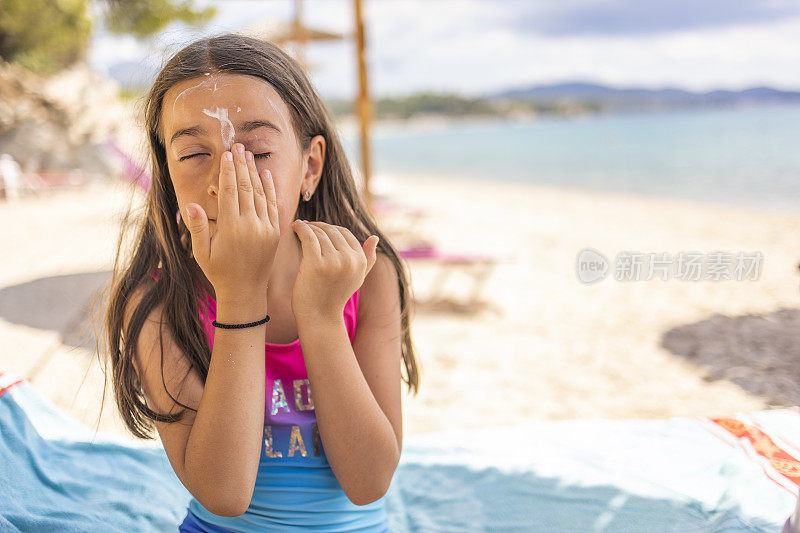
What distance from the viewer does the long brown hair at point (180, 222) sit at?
1.28 meters

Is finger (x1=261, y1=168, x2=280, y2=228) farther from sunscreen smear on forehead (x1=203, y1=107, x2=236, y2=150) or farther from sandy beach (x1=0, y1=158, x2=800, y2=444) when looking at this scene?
sandy beach (x1=0, y1=158, x2=800, y2=444)

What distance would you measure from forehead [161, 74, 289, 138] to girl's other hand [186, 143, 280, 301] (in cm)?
16

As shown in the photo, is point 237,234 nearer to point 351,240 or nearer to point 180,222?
point 351,240

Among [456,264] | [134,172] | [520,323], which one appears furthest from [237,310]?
[456,264]

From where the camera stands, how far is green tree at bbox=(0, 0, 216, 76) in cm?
831

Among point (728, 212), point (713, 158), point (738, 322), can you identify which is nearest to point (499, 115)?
point (713, 158)

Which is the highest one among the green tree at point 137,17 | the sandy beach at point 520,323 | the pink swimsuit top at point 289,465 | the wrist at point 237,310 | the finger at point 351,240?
the green tree at point 137,17

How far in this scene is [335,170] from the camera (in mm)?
1521

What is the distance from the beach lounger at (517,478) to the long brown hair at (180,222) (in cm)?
63

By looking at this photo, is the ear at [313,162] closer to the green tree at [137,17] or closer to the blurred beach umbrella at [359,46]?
the blurred beach umbrella at [359,46]

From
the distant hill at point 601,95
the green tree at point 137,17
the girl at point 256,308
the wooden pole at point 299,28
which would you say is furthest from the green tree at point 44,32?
the distant hill at point 601,95

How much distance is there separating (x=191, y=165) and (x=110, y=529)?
1264 millimetres

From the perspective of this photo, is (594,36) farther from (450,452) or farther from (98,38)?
(450,452)

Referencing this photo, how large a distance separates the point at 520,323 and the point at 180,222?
4439mm
